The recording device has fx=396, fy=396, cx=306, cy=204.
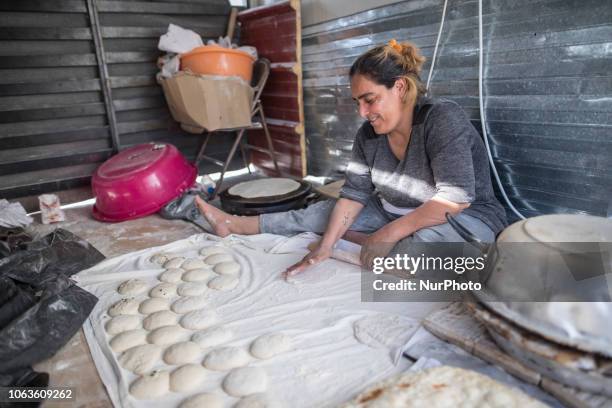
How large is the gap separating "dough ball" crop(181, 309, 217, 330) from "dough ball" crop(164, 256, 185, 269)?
508 millimetres

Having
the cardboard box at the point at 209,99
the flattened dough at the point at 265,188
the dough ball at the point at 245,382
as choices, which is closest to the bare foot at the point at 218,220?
the flattened dough at the point at 265,188

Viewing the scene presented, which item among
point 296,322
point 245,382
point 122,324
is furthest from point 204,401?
point 122,324

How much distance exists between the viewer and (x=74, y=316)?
167 cm

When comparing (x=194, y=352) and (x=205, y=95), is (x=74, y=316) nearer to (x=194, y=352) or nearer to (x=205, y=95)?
(x=194, y=352)

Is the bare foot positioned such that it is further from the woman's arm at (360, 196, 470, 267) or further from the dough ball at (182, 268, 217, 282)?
the woman's arm at (360, 196, 470, 267)

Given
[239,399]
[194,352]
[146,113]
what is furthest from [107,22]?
[239,399]

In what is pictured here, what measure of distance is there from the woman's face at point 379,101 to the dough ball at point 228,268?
40.3 inches

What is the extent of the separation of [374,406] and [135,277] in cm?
152

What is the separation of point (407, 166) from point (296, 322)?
92 cm

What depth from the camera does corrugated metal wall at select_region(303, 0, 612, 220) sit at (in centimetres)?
182

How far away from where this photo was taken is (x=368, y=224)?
2338mm

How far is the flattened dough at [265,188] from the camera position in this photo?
2830mm

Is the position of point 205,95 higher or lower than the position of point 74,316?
higher

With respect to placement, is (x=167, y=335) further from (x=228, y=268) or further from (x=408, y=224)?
(x=408, y=224)
